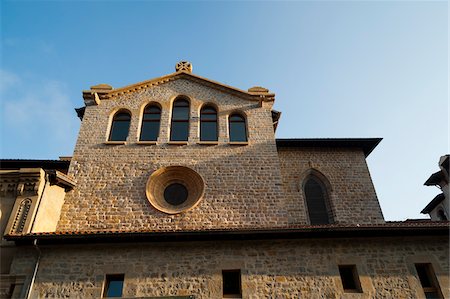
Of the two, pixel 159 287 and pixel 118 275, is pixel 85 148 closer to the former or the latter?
pixel 118 275

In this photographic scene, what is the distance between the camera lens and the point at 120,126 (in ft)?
45.3

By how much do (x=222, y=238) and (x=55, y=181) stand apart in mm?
6460

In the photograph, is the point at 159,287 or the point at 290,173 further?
the point at 290,173

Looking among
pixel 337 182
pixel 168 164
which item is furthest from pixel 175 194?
pixel 337 182

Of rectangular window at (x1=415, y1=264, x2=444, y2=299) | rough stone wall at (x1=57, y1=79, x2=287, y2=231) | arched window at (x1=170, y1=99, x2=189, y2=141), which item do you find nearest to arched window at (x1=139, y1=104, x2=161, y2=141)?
rough stone wall at (x1=57, y1=79, x2=287, y2=231)

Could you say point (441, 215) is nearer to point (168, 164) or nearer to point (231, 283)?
point (231, 283)

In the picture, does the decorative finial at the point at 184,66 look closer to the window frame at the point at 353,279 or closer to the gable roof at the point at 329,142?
the gable roof at the point at 329,142

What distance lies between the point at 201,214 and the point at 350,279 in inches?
205

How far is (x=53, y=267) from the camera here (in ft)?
28.9

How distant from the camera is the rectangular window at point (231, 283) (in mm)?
8680

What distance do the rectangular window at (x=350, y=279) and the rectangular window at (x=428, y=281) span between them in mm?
1962

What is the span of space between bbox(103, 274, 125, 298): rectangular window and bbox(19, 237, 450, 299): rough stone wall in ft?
0.62

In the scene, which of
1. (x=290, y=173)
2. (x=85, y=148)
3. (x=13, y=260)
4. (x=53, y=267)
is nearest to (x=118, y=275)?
(x=53, y=267)

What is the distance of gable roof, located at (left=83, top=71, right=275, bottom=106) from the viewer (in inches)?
569
